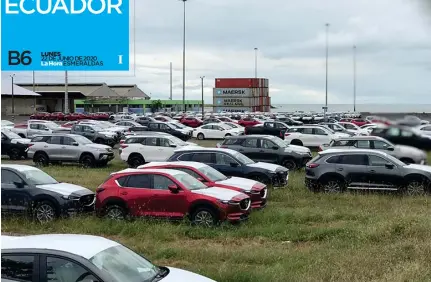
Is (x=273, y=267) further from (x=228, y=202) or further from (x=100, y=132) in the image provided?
(x=100, y=132)

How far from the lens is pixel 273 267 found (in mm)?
9055

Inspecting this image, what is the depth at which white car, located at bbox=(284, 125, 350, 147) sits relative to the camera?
3131 cm

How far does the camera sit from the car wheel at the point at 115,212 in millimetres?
13570

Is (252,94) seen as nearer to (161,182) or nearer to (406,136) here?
(406,136)

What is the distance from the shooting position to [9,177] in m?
14.6

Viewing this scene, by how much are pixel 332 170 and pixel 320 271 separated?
8.96 metres

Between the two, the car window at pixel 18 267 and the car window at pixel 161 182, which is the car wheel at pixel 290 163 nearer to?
the car window at pixel 161 182

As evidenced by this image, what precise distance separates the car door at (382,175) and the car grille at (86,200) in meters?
8.44

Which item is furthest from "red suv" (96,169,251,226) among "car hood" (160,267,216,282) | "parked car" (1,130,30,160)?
"parked car" (1,130,30,160)

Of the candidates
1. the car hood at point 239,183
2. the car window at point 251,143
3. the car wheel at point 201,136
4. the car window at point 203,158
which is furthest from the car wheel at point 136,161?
the car wheel at point 201,136

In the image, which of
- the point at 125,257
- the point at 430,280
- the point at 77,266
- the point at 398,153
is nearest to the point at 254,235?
the point at 430,280

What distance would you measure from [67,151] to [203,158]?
33.3 feet

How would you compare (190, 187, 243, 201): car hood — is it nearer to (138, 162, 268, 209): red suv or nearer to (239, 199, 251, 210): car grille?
(239, 199, 251, 210): car grille

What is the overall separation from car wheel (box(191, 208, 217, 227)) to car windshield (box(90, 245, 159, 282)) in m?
5.58
